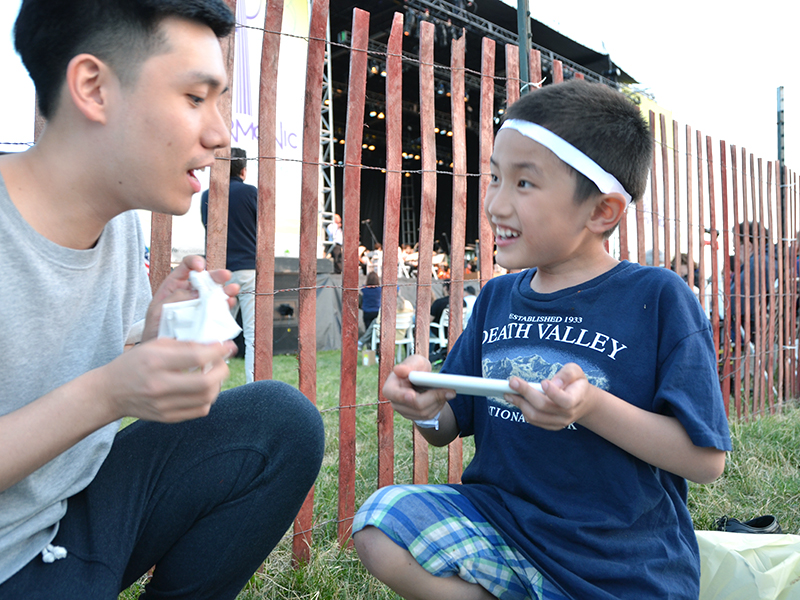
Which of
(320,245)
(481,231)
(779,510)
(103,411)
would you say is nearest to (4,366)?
(103,411)

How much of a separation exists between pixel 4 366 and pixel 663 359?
132 cm

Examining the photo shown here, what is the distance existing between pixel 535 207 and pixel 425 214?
120 cm

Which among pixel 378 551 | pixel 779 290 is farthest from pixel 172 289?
pixel 779 290

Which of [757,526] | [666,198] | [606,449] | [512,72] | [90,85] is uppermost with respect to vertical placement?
[512,72]

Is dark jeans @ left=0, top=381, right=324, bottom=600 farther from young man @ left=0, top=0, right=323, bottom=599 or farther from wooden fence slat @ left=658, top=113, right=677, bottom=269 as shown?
wooden fence slat @ left=658, top=113, right=677, bottom=269

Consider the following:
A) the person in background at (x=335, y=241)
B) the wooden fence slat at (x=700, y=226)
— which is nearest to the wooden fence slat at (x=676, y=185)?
the wooden fence slat at (x=700, y=226)

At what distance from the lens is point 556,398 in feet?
3.40

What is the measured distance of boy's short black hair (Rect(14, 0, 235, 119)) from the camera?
1021 mm

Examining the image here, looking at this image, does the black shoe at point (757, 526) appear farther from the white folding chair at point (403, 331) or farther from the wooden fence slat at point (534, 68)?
the white folding chair at point (403, 331)

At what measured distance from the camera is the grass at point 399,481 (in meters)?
1.82

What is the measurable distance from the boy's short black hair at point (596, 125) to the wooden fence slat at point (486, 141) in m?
1.10

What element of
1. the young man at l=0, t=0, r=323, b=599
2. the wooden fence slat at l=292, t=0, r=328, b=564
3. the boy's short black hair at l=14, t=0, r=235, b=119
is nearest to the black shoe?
the wooden fence slat at l=292, t=0, r=328, b=564

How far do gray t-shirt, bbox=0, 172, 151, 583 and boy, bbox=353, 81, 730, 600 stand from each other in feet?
2.07

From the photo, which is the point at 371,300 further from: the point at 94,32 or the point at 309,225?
the point at 94,32
